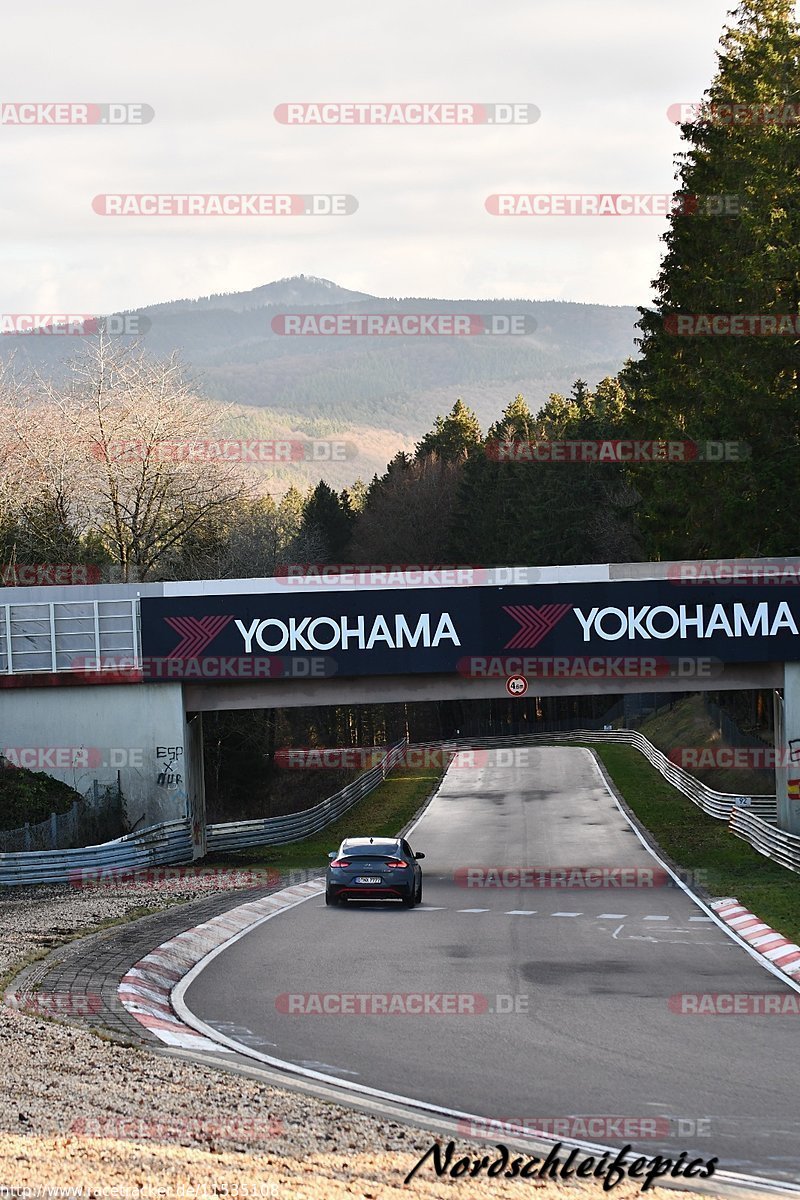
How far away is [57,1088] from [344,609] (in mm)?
24265

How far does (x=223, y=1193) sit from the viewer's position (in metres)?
7.98

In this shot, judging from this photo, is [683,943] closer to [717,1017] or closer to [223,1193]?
[717,1017]

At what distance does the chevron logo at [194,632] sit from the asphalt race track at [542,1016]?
31.1 ft

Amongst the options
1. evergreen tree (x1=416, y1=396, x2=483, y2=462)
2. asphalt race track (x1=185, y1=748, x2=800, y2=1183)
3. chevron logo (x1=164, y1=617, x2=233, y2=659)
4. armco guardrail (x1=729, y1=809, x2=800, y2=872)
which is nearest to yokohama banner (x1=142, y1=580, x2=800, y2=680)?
chevron logo (x1=164, y1=617, x2=233, y2=659)

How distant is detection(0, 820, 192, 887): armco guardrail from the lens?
2722 cm

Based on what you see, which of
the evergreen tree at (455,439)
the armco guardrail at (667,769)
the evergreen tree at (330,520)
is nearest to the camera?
the armco guardrail at (667,769)

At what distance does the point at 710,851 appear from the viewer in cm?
3456

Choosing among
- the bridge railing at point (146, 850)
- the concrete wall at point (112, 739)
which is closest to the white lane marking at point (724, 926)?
the bridge railing at point (146, 850)

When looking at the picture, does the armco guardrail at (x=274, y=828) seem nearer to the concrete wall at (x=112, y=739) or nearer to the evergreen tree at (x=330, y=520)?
the concrete wall at (x=112, y=739)

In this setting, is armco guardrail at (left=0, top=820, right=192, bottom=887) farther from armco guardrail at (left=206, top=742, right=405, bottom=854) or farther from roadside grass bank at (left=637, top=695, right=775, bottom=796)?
roadside grass bank at (left=637, top=695, right=775, bottom=796)

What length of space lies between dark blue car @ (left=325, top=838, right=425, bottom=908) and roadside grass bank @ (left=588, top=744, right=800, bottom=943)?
6040 mm

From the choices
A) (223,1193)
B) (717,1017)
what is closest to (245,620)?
(717,1017)

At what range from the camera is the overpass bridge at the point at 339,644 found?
1344 inches

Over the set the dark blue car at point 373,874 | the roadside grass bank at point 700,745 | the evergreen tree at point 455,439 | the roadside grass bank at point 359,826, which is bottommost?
the roadside grass bank at point 359,826
